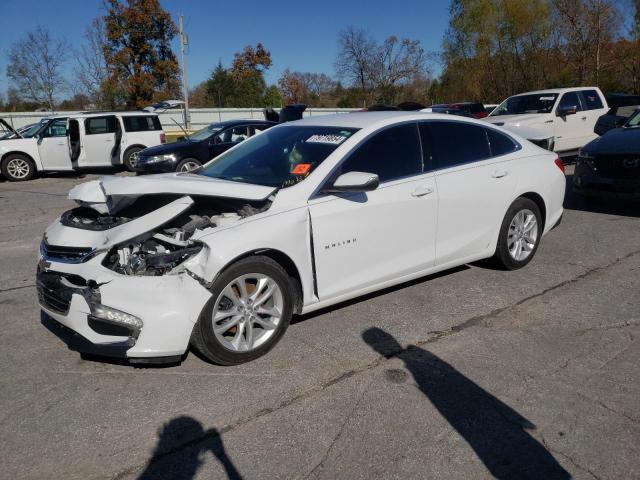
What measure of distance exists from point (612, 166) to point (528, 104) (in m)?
6.49

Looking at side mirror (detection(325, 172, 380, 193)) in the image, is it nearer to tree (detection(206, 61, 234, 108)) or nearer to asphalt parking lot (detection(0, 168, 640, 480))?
asphalt parking lot (detection(0, 168, 640, 480))

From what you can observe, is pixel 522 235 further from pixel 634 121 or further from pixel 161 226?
pixel 634 121

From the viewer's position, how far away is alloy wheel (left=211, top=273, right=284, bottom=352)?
11.2 feet

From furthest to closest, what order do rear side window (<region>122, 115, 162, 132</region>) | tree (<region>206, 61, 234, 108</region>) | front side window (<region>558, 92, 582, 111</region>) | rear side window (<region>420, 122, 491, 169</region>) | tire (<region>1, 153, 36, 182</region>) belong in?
tree (<region>206, 61, 234, 108</region>), rear side window (<region>122, 115, 162, 132</region>), tire (<region>1, 153, 36, 182</region>), front side window (<region>558, 92, 582, 111</region>), rear side window (<region>420, 122, 491, 169</region>)

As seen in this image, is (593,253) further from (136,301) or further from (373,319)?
(136,301)

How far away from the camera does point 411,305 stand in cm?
454

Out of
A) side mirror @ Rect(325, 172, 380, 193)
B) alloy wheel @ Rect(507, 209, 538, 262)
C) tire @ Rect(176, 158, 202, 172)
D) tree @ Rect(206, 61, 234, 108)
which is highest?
tree @ Rect(206, 61, 234, 108)

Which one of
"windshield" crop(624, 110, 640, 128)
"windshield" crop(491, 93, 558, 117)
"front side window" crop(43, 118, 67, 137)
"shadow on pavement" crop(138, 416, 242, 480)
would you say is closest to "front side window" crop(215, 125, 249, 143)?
"front side window" crop(43, 118, 67, 137)

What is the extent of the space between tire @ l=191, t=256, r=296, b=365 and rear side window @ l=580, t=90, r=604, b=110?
12367 millimetres

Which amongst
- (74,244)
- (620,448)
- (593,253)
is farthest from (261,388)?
(593,253)

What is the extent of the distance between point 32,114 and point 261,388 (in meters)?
33.1

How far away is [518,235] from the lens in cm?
529

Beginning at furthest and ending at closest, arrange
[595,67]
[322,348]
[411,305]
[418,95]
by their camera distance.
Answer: [418,95] < [595,67] < [411,305] < [322,348]

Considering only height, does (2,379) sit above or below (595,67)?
below
